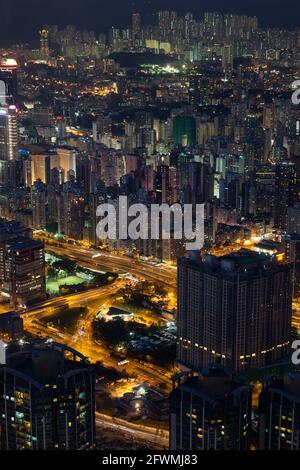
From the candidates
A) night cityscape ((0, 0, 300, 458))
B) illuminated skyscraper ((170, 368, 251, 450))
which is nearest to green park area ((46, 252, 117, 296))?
night cityscape ((0, 0, 300, 458))

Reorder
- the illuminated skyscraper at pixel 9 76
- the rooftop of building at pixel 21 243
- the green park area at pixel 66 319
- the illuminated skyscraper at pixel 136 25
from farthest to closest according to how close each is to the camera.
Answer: the illuminated skyscraper at pixel 136 25 < the illuminated skyscraper at pixel 9 76 < the rooftop of building at pixel 21 243 < the green park area at pixel 66 319

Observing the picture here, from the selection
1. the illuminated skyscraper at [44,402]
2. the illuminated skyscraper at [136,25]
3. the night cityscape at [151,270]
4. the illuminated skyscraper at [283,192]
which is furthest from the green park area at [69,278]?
the illuminated skyscraper at [136,25]

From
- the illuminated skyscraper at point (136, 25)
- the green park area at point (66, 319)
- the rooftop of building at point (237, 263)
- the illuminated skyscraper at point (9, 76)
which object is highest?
the illuminated skyscraper at point (136, 25)

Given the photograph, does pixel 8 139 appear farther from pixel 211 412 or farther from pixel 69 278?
pixel 211 412

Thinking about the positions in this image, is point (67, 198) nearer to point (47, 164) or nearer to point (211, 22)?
point (47, 164)

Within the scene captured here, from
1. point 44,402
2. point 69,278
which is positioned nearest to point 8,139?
point 69,278

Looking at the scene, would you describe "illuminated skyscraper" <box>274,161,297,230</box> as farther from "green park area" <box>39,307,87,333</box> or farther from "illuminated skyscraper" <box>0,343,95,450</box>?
"illuminated skyscraper" <box>0,343,95,450</box>

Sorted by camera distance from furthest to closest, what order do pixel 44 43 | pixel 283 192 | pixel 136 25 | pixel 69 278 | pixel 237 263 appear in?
pixel 44 43, pixel 136 25, pixel 283 192, pixel 69 278, pixel 237 263

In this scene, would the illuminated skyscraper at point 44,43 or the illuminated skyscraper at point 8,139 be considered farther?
the illuminated skyscraper at point 44,43

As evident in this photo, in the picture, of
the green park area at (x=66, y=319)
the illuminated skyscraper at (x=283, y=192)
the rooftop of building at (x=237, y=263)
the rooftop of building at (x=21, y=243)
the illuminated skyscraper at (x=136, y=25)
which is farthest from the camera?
the illuminated skyscraper at (x=136, y=25)

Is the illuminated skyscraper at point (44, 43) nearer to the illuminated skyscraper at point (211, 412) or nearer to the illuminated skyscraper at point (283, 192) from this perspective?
the illuminated skyscraper at point (283, 192)
